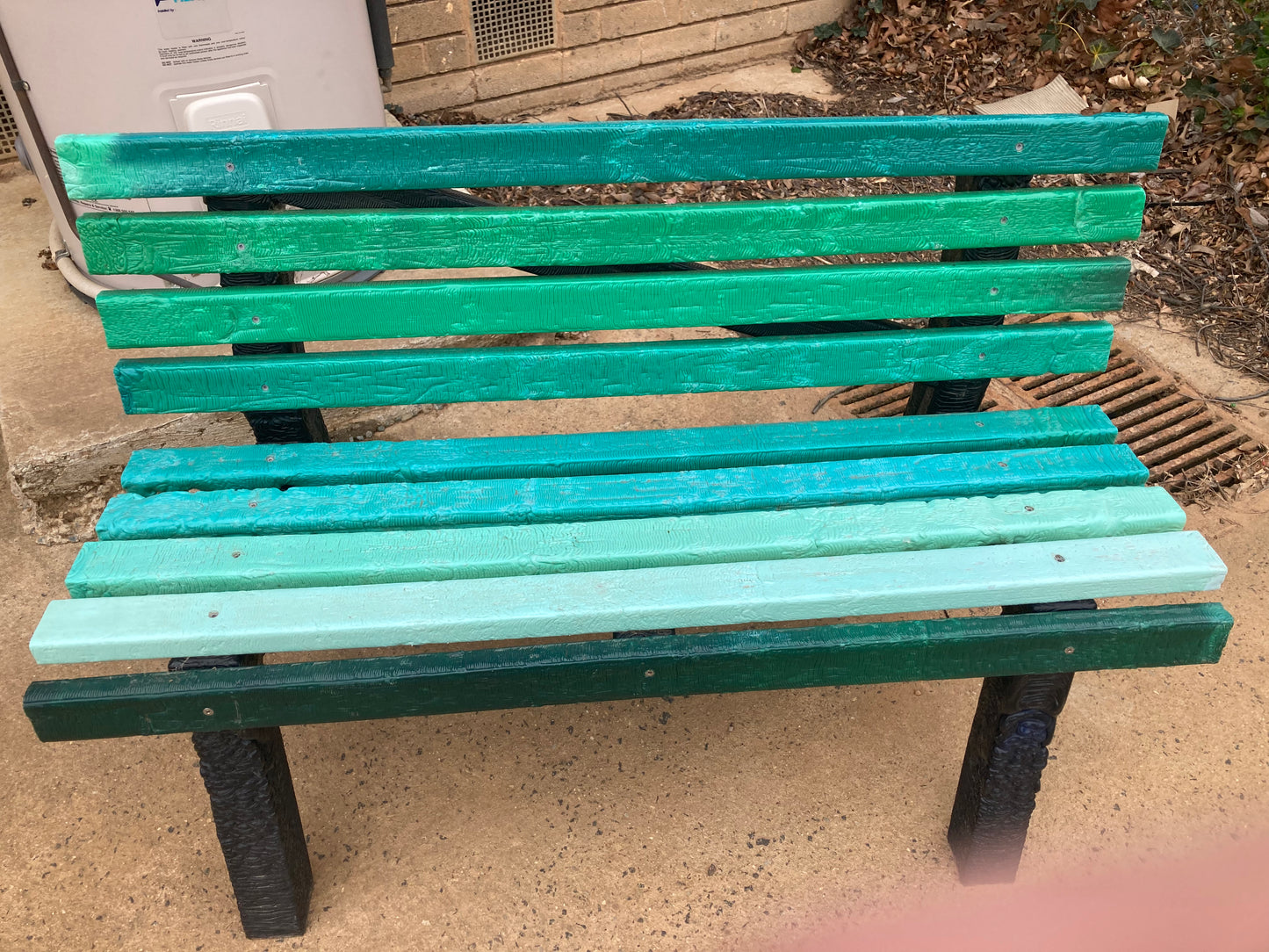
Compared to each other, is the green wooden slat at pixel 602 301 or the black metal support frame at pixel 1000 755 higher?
the green wooden slat at pixel 602 301

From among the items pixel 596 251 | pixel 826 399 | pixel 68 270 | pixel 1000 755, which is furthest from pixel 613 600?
pixel 68 270

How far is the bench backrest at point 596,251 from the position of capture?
2018 millimetres

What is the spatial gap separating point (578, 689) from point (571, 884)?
613 mm

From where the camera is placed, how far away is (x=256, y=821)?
1.99 meters

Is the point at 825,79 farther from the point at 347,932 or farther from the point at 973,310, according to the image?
the point at 347,932

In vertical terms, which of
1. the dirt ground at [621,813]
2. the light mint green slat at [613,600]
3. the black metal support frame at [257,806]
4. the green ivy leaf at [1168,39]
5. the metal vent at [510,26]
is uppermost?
the metal vent at [510,26]

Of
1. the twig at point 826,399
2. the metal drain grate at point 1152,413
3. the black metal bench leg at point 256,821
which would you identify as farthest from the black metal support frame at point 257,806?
the metal drain grate at point 1152,413

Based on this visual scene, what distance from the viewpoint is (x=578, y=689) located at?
190cm

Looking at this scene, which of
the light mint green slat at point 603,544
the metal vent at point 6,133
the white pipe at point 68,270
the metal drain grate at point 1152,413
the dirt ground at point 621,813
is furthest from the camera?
the metal vent at point 6,133

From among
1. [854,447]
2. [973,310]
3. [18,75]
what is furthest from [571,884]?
[18,75]

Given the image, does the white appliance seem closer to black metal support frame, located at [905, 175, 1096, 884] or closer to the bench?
the bench

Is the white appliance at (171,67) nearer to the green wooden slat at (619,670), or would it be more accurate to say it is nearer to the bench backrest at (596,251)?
the bench backrest at (596,251)

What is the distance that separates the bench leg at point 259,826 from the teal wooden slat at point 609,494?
1.28ft

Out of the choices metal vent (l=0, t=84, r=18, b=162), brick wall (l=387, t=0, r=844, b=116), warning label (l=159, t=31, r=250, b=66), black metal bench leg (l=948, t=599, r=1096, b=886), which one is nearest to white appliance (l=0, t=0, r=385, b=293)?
warning label (l=159, t=31, r=250, b=66)
